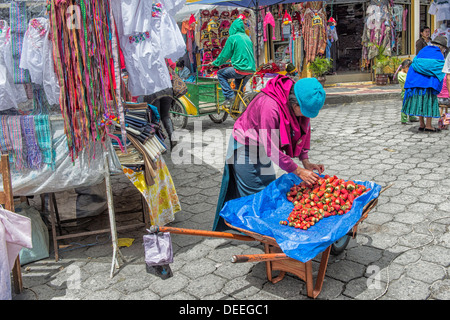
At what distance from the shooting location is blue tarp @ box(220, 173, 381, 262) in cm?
274

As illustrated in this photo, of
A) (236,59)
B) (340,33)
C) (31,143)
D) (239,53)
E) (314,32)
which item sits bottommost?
(31,143)

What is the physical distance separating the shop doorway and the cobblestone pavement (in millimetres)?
8396

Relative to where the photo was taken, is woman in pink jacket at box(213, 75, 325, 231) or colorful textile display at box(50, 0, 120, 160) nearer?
woman in pink jacket at box(213, 75, 325, 231)

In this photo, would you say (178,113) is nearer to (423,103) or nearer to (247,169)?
(423,103)

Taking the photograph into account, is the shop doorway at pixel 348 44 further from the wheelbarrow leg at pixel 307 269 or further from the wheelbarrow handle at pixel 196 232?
the wheelbarrow handle at pixel 196 232

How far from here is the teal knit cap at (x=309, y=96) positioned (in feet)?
10.2

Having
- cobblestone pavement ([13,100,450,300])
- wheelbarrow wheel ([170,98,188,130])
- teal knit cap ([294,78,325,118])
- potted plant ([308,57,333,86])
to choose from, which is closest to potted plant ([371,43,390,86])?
potted plant ([308,57,333,86])

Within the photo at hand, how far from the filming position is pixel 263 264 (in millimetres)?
3588

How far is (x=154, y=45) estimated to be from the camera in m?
3.83

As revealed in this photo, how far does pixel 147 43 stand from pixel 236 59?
4.96m

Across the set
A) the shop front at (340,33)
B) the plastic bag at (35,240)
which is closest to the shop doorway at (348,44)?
the shop front at (340,33)

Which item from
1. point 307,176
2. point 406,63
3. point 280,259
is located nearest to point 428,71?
point 406,63

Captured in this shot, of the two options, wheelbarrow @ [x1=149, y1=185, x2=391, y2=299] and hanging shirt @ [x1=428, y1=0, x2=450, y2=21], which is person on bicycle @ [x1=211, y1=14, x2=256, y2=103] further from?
hanging shirt @ [x1=428, y1=0, x2=450, y2=21]

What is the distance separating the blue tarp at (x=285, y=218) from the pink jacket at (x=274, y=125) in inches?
9.7
